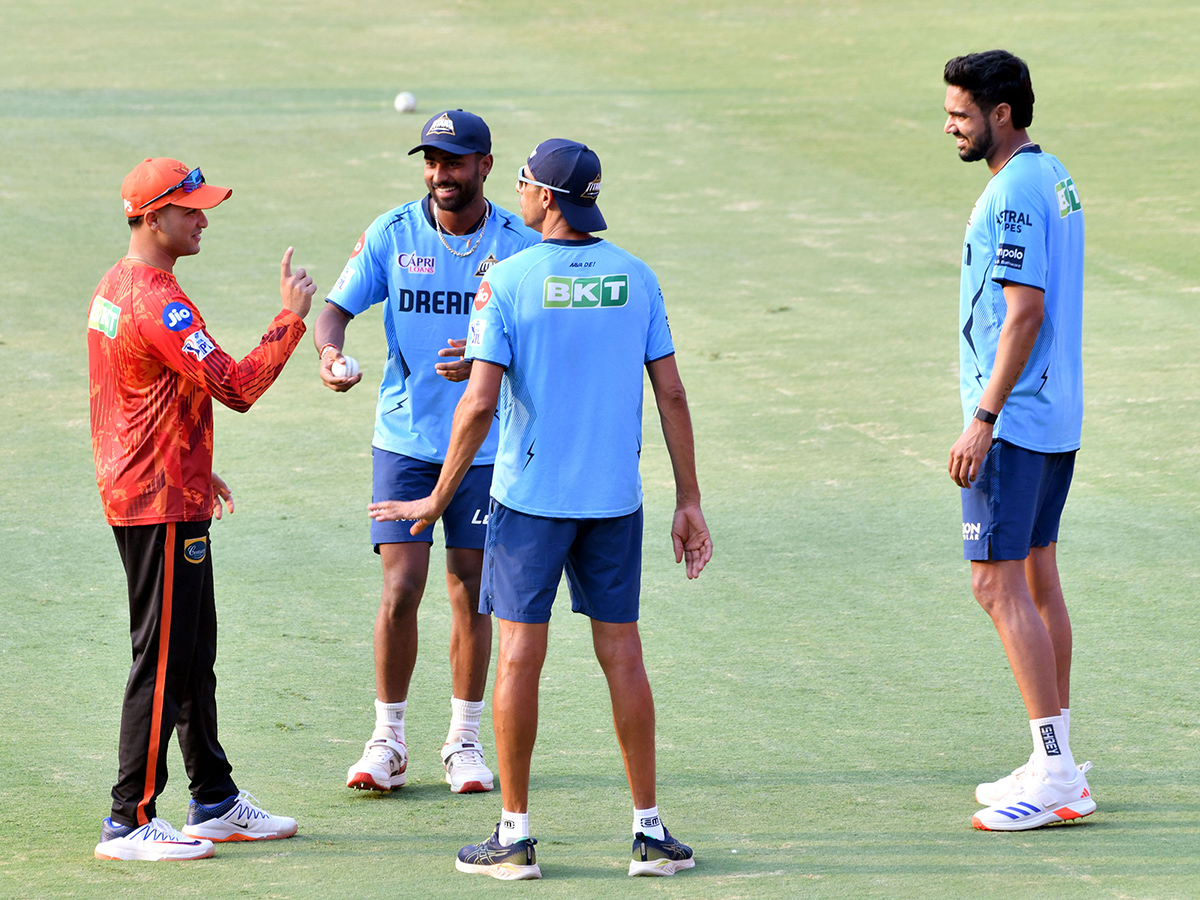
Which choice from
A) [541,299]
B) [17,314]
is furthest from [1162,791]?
[17,314]

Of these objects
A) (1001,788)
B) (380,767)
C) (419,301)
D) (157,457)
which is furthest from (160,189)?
(1001,788)

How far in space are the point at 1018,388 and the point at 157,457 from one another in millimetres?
2840

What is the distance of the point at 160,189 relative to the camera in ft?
16.6

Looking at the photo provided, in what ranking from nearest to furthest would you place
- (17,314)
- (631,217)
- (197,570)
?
(197,570)
(17,314)
(631,217)

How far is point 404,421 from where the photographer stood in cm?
600

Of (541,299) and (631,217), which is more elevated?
(631,217)

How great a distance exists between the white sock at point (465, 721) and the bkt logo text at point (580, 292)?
1.77 meters

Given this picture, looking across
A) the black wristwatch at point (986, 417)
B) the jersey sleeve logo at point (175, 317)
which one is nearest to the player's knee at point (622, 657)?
the black wristwatch at point (986, 417)

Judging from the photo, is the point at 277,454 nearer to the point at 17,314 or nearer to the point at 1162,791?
the point at 17,314

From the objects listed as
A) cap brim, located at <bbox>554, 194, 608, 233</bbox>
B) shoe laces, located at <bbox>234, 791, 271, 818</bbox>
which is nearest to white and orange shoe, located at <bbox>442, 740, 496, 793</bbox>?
shoe laces, located at <bbox>234, 791, 271, 818</bbox>

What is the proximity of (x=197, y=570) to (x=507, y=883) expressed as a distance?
1398mm

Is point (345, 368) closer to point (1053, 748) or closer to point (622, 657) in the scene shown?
point (622, 657)

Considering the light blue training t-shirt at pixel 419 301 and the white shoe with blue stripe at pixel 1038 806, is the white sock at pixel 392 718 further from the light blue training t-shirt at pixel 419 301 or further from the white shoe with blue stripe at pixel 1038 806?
the white shoe with blue stripe at pixel 1038 806

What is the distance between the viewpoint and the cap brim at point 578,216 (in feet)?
16.1
